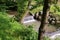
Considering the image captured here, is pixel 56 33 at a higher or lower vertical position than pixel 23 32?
lower

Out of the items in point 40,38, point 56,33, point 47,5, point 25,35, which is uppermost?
point 47,5

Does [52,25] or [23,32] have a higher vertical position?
[23,32]

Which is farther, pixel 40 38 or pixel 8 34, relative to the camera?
pixel 8 34

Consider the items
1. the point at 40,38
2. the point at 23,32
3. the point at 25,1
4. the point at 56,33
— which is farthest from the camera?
the point at 56,33

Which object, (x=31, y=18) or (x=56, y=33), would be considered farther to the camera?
(x=31, y=18)

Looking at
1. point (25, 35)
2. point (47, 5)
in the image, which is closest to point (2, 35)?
point (25, 35)

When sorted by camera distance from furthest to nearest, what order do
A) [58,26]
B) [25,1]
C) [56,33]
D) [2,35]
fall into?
1. [58,26]
2. [56,33]
3. [25,1]
4. [2,35]

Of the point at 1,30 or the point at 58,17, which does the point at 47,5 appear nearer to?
the point at 1,30

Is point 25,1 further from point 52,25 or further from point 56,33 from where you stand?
point 52,25

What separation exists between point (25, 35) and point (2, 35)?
106 cm

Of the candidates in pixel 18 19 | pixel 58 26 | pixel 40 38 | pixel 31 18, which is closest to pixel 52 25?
pixel 58 26

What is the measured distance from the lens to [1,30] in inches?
301

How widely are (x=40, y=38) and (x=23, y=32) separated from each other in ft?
10.8

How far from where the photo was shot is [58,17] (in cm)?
1800
